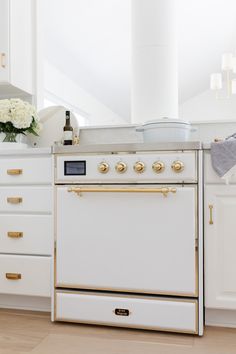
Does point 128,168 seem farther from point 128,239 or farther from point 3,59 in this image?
point 3,59

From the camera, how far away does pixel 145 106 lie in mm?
2736

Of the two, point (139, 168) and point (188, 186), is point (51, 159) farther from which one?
point (188, 186)

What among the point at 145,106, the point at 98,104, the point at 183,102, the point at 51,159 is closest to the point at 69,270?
the point at 51,159

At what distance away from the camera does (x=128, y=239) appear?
1.77 meters

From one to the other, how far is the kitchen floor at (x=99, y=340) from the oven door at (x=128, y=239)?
207 millimetres

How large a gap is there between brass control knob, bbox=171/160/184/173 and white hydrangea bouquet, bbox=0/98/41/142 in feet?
3.44

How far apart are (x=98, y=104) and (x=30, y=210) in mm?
3652

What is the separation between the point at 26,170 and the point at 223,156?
1.05 meters

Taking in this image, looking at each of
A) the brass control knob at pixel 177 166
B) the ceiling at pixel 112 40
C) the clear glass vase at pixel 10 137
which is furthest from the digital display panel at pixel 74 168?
Result: the ceiling at pixel 112 40

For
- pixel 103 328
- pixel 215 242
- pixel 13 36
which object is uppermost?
pixel 13 36

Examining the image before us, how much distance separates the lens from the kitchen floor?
159 cm

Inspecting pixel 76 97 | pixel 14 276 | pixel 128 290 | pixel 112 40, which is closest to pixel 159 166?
pixel 128 290

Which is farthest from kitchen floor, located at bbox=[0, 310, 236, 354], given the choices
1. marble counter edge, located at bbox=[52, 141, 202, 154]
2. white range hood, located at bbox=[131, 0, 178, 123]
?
white range hood, located at bbox=[131, 0, 178, 123]

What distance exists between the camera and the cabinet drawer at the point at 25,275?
77.4 inches
